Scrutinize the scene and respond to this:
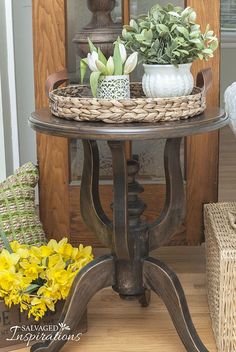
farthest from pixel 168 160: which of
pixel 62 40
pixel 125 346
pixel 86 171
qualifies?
pixel 62 40

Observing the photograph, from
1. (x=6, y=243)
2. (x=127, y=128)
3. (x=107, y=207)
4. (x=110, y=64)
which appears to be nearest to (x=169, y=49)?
(x=110, y=64)

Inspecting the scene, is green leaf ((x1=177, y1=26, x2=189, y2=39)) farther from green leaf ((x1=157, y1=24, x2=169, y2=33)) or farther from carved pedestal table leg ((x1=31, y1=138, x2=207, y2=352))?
carved pedestal table leg ((x1=31, y1=138, x2=207, y2=352))

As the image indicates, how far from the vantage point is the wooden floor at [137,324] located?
1.84 meters

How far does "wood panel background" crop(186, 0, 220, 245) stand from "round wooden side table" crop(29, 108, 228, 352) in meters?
0.49

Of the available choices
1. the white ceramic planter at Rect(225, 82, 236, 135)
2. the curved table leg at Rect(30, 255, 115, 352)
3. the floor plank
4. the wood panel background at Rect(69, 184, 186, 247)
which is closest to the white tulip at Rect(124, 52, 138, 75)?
the white ceramic planter at Rect(225, 82, 236, 135)

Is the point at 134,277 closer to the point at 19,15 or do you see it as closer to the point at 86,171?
the point at 86,171

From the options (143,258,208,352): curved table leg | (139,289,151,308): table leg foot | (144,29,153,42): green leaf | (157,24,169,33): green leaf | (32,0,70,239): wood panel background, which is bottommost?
(139,289,151,308): table leg foot

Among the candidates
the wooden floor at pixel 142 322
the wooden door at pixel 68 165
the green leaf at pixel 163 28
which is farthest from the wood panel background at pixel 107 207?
the green leaf at pixel 163 28

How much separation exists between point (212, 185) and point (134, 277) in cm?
66

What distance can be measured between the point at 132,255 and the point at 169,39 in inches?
23.9

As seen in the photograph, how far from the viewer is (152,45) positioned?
163cm

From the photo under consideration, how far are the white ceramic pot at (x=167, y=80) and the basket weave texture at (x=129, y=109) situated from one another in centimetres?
4

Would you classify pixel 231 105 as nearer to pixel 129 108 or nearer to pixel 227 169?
pixel 129 108

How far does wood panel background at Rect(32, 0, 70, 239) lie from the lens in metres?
2.18
